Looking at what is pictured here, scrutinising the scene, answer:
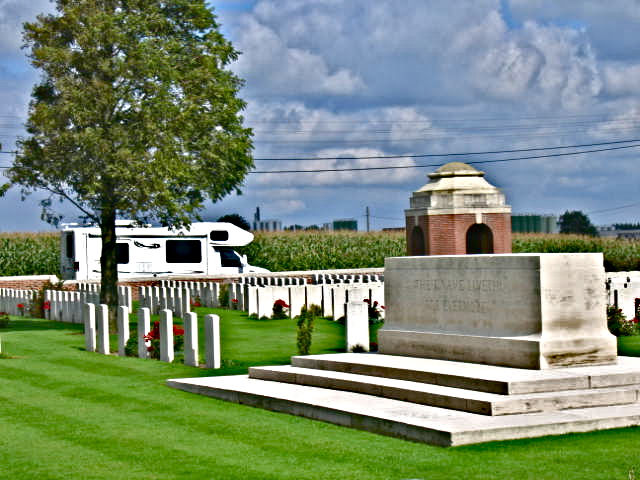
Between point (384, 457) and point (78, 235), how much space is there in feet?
91.5

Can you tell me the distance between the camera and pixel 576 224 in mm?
110875

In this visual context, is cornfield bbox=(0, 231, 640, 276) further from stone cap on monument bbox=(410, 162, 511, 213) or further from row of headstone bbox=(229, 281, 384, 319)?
row of headstone bbox=(229, 281, 384, 319)

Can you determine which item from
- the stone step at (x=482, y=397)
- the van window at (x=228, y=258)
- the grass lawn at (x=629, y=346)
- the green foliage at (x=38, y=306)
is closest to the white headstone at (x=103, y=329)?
the stone step at (x=482, y=397)

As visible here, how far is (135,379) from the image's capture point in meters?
14.9

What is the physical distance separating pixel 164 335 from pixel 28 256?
2576cm

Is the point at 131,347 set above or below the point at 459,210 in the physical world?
below

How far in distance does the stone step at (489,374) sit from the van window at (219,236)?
24.0 metres

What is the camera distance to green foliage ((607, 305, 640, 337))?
20141 millimetres

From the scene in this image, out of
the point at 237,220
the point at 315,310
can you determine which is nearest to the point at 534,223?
the point at 237,220

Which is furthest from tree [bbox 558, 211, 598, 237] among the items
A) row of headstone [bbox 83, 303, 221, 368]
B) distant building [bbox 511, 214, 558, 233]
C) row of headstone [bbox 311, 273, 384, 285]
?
row of headstone [bbox 83, 303, 221, 368]

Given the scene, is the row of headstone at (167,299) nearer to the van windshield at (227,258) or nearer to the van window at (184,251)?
the van window at (184,251)

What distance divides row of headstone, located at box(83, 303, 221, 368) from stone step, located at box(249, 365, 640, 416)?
3.65m

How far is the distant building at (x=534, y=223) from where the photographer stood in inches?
2891

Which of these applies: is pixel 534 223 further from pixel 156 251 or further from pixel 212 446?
pixel 212 446
